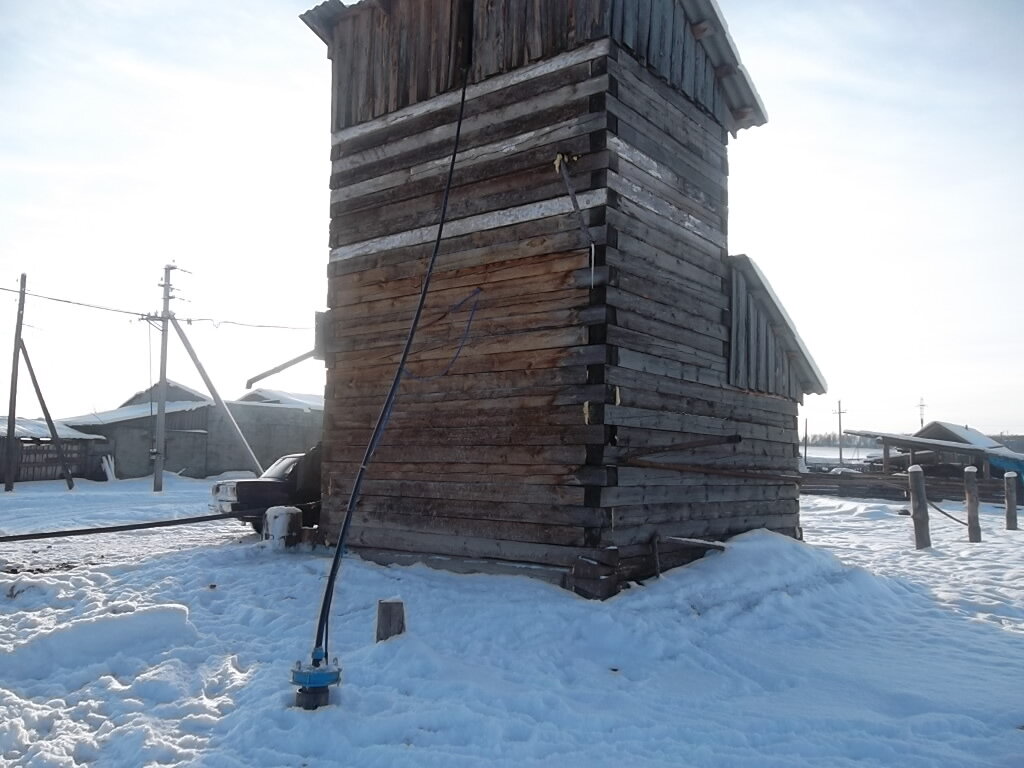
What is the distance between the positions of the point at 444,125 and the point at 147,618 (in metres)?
6.56

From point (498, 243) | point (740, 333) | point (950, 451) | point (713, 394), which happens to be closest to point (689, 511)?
point (713, 394)

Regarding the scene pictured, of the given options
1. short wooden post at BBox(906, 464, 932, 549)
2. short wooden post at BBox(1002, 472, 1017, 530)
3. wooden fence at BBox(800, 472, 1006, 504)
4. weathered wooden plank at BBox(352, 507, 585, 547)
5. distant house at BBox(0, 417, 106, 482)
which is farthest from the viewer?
distant house at BBox(0, 417, 106, 482)

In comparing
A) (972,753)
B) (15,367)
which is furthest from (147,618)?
(15,367)

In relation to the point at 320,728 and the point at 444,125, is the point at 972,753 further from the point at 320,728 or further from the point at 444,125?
the point at 444,125

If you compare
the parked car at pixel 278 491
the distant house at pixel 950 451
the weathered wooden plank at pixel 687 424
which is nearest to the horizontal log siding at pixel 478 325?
the weathered wooden plank at pixel 687 424

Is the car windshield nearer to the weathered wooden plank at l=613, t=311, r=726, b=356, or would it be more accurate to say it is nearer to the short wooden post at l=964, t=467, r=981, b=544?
the weathered wooden plank at l=613, t=311, r=726, b=356

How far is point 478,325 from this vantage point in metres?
9.13

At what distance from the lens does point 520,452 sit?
8.56 meters

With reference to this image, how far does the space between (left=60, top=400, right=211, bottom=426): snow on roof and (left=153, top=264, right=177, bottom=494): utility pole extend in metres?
5.16

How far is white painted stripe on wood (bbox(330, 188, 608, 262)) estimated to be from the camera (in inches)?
331

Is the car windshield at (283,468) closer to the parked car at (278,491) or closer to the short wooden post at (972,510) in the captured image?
the parked car at (278,491)

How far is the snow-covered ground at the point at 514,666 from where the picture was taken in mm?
4711

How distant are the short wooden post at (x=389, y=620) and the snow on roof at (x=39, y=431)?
2804 centimetres

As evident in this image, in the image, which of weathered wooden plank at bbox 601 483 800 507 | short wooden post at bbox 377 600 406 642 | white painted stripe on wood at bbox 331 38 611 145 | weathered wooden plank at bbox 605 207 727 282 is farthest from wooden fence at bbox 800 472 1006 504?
short wooden post at bbox 377 600 406 642
